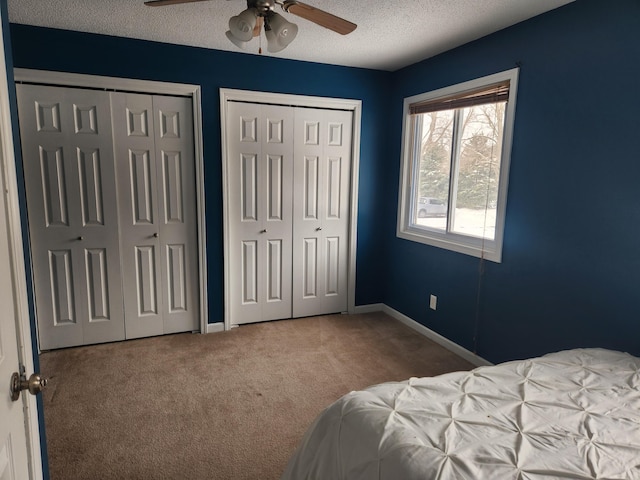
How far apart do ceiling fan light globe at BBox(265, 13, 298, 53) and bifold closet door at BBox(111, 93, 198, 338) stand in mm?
1664

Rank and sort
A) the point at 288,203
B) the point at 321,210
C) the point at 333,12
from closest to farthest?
the point at 333,12
the point at 288,203
the point at 321,210

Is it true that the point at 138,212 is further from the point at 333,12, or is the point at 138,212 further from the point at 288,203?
the point at 333,12

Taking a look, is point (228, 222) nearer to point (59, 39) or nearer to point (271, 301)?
point (271, 301)

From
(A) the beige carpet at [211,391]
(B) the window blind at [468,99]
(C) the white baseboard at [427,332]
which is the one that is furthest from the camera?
(C) the white baseboard at [427,332]

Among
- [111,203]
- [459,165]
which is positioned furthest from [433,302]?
[111,203]

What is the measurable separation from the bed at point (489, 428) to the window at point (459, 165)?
1355 mm

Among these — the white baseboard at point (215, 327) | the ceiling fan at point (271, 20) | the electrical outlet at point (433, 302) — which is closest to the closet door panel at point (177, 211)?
the white baseboard at point (215, 327)

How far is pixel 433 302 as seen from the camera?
3500 mm

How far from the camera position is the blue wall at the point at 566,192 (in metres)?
2.05

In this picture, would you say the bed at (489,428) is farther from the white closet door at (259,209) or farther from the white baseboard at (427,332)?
the white closet door at (259,209)

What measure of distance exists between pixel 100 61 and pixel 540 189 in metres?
3.22

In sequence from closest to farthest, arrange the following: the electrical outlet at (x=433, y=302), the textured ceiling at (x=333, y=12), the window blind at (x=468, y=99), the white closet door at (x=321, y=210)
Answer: the textured ceiling at (x=333, y=12), the window blind at (x=468, y=99), the electrical outlet at (x=433, y=302), the white closet door at (x=321, y=210)

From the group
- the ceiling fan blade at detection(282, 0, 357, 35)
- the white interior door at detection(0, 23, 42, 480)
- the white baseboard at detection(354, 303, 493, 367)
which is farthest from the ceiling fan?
the white baseboard at detection(354, 303, 493, 367)

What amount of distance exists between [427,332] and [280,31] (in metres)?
2.74
